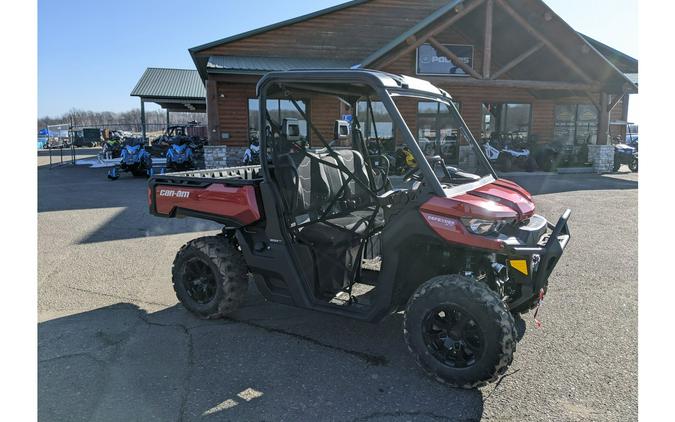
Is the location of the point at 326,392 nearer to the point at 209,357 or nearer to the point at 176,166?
the point at 209,357

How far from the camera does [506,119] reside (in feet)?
62.1

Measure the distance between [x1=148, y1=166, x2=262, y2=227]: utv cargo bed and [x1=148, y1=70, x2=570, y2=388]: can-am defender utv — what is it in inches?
0.5

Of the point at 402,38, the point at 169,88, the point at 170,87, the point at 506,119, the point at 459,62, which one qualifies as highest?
the point at 170,87

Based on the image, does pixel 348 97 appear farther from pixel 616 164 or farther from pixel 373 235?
pixel 616 164

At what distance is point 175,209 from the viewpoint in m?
4.34


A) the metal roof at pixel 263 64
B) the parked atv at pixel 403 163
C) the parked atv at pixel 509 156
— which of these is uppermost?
the metal roof at pixel 263 64

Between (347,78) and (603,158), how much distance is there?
54.0ft

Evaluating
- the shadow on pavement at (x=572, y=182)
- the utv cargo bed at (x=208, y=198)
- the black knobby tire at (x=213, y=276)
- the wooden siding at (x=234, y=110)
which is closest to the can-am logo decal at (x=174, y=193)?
the utv cargo bed at (x=208, y=198)

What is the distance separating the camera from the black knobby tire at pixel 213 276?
13.4 feet

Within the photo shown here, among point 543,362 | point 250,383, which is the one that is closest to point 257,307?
point 250,383

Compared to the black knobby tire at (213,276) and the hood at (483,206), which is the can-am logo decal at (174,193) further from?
the hood at (483,206)

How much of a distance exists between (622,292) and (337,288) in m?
3.12

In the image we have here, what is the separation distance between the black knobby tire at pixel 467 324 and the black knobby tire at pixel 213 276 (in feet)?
5.52

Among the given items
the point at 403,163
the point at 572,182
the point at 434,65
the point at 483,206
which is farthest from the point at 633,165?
the point at 483,206
